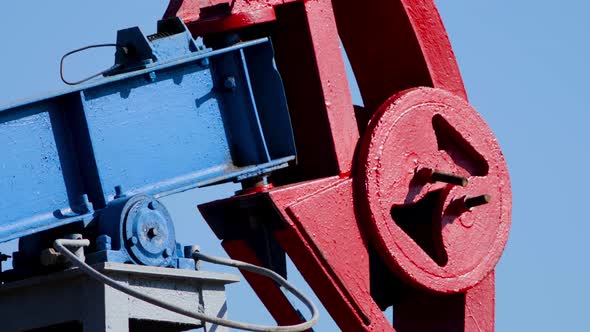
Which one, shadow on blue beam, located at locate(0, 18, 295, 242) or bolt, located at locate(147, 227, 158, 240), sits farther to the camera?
bolt, located at locate(147, 227, 158, 240)

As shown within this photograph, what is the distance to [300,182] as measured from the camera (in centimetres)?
1093

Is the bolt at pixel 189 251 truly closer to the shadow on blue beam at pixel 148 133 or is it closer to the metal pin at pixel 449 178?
the shadow on blue beam at pixel 148 133

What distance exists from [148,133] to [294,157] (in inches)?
46.6

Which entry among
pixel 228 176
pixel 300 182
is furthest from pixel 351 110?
pixel 228 176

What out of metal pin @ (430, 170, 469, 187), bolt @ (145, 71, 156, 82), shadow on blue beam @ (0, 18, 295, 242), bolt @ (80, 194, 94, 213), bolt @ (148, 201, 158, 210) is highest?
bolt @ (145, 71, 156, 82)

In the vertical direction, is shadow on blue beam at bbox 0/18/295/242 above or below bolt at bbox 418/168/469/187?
above

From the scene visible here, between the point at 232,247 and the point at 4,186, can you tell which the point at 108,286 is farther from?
the point at 232,247

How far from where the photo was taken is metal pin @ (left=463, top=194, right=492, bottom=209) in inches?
440

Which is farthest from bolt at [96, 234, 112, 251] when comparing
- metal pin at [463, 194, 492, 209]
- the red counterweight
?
metal pin at [463, 194, 492, 209]

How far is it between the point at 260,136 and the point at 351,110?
1051 mm

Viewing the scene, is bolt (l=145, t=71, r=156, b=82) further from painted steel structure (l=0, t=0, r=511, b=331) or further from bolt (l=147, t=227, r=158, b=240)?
bolt (l=147, t=227, r=158, b=240)

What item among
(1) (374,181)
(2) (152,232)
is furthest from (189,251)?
(1) (374,181)

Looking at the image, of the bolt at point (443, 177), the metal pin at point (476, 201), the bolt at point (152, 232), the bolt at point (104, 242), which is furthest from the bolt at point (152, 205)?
the metal pin at point (476, 201)

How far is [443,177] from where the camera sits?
1107cm
